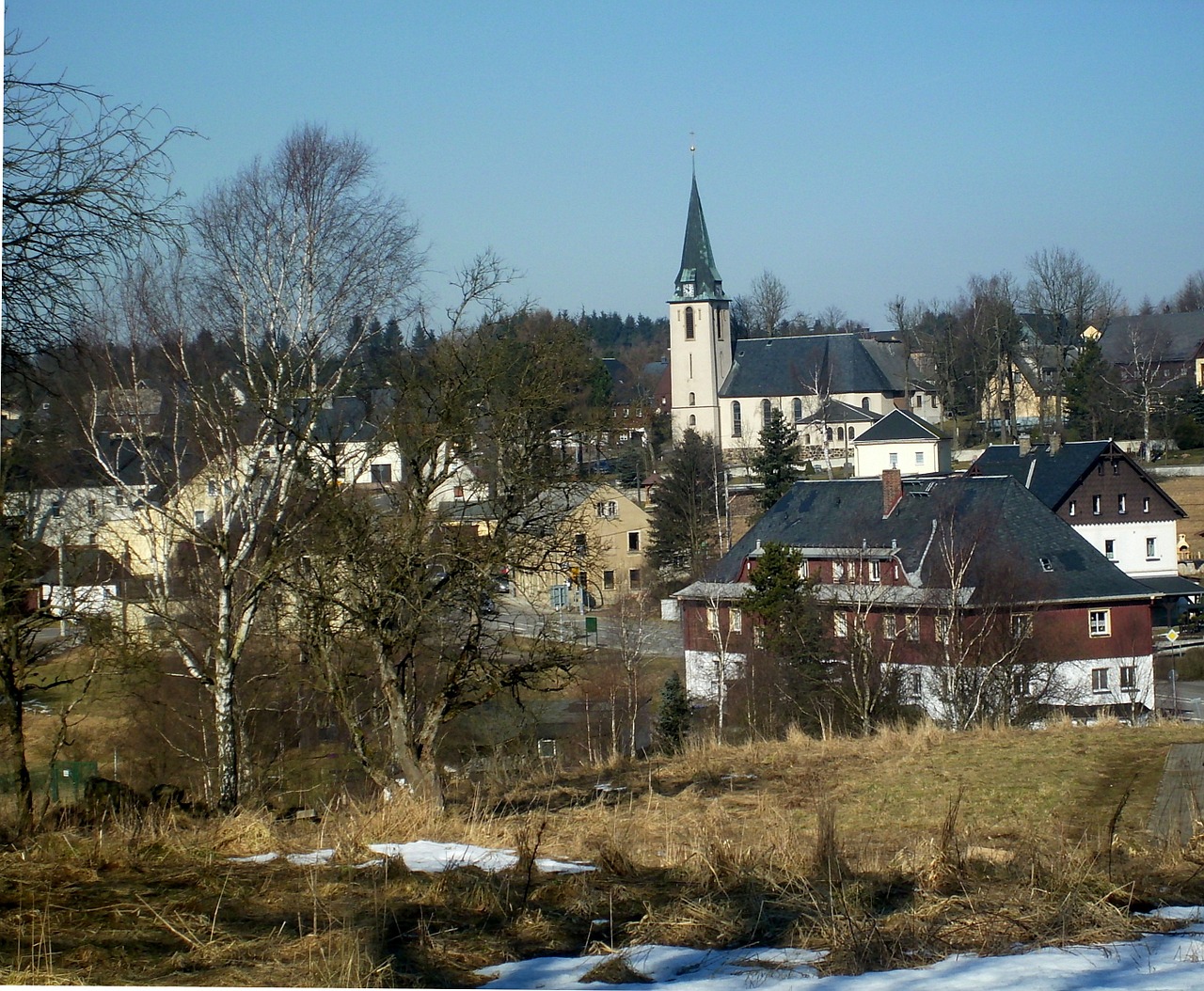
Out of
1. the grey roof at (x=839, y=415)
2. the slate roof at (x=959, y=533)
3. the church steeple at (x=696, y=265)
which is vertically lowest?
the slate roof at (x=959, y=533)

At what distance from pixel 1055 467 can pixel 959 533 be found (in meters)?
11.7

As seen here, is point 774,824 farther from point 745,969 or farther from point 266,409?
point 266,409

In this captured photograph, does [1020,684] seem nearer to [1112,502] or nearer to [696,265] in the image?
[1112,502]

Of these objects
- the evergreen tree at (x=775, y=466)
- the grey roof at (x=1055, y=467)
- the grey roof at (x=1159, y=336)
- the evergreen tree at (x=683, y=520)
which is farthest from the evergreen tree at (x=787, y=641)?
the evergreen tree at (x=775, y=466)

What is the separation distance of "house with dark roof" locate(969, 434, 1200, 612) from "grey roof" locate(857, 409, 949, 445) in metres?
14.0

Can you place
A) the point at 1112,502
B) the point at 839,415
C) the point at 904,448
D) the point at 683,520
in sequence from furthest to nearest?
1. the point at 839,415
2. the point at 904,448
3. the point at 683,520
4. the point at 1112,502

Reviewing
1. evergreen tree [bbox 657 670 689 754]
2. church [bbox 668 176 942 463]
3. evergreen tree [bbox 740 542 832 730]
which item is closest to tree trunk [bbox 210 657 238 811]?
evergreen tree [bbox 740 542 832 730]

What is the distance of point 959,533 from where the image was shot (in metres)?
25.4

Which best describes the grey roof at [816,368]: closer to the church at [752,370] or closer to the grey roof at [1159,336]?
the church at [752,370]

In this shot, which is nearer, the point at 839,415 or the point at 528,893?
the point at 528,893

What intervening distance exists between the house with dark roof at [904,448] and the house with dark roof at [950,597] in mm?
18028

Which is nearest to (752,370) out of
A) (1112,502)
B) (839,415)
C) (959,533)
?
(839,415)

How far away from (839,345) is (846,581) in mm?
46161

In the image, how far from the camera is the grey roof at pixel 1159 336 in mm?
26822
